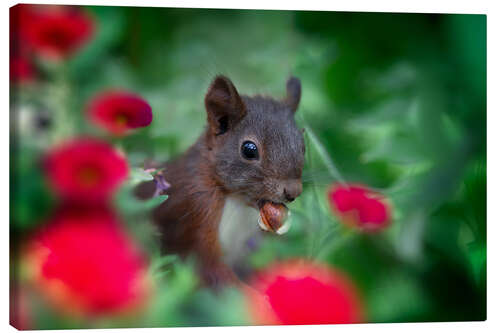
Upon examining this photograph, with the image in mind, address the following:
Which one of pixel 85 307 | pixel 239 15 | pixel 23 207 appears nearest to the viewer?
pixel 85 307

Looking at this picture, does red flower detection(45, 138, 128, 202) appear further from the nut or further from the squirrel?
the nut

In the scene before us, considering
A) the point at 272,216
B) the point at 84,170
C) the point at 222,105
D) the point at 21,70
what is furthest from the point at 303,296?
the point at 21,70

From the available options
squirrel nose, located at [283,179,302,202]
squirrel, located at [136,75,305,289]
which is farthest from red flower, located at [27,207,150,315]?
squirrel nose, located at [283,179,302,202]

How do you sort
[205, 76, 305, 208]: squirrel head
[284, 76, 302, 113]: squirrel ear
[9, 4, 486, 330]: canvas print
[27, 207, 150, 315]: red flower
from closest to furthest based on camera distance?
[27, 207, 150, 315]: red flower < [9, 4, 486, 330]: canvas print < [205, 76, 305, 208]: squirrel head < [284, 76, 302, 113]: squirrel ear

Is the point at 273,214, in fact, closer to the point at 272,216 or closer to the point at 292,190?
the point at 272,216

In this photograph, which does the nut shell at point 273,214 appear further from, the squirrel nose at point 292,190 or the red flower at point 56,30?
the red flower at point 56,30

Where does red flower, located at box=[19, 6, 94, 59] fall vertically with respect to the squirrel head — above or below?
above

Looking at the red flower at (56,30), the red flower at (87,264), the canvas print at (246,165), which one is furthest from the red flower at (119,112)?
the red flower at (87,264)

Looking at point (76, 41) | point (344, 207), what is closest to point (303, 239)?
point (344, 207)

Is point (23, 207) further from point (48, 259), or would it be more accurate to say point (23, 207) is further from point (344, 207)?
point (344, 207)
